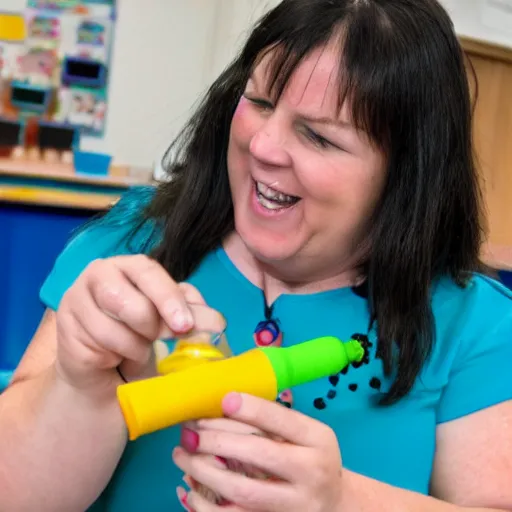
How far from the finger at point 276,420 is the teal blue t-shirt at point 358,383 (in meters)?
0.27

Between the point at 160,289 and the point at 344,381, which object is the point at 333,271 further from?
the point at 160,289

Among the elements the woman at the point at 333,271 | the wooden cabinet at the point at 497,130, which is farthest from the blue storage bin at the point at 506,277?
the woman at the point at 333,271

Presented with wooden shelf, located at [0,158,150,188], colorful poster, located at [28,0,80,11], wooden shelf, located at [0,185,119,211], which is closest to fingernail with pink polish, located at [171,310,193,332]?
wooden shelf, located at [0,185,119,211]

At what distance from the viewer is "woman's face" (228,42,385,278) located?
0.65 meters

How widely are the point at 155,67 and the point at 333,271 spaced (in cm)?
237

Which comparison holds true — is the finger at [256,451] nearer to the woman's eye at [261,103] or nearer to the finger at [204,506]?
the finger at [204,506]

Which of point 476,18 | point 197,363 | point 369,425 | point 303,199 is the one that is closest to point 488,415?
point 369,425

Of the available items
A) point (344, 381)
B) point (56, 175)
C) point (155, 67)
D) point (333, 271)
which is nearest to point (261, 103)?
point (333, 271)

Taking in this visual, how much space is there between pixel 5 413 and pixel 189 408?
0.33m

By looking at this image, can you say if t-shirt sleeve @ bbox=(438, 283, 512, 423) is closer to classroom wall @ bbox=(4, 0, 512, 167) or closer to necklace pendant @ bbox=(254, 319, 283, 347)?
necklace pendant @ bbox=(254, 319, 283, 347)

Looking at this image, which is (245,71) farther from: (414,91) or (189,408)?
(189,408)

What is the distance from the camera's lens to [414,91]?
2.25 feet

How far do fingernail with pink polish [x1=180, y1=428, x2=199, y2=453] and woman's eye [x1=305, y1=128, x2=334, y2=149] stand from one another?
34 cm

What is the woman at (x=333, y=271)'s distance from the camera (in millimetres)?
611
